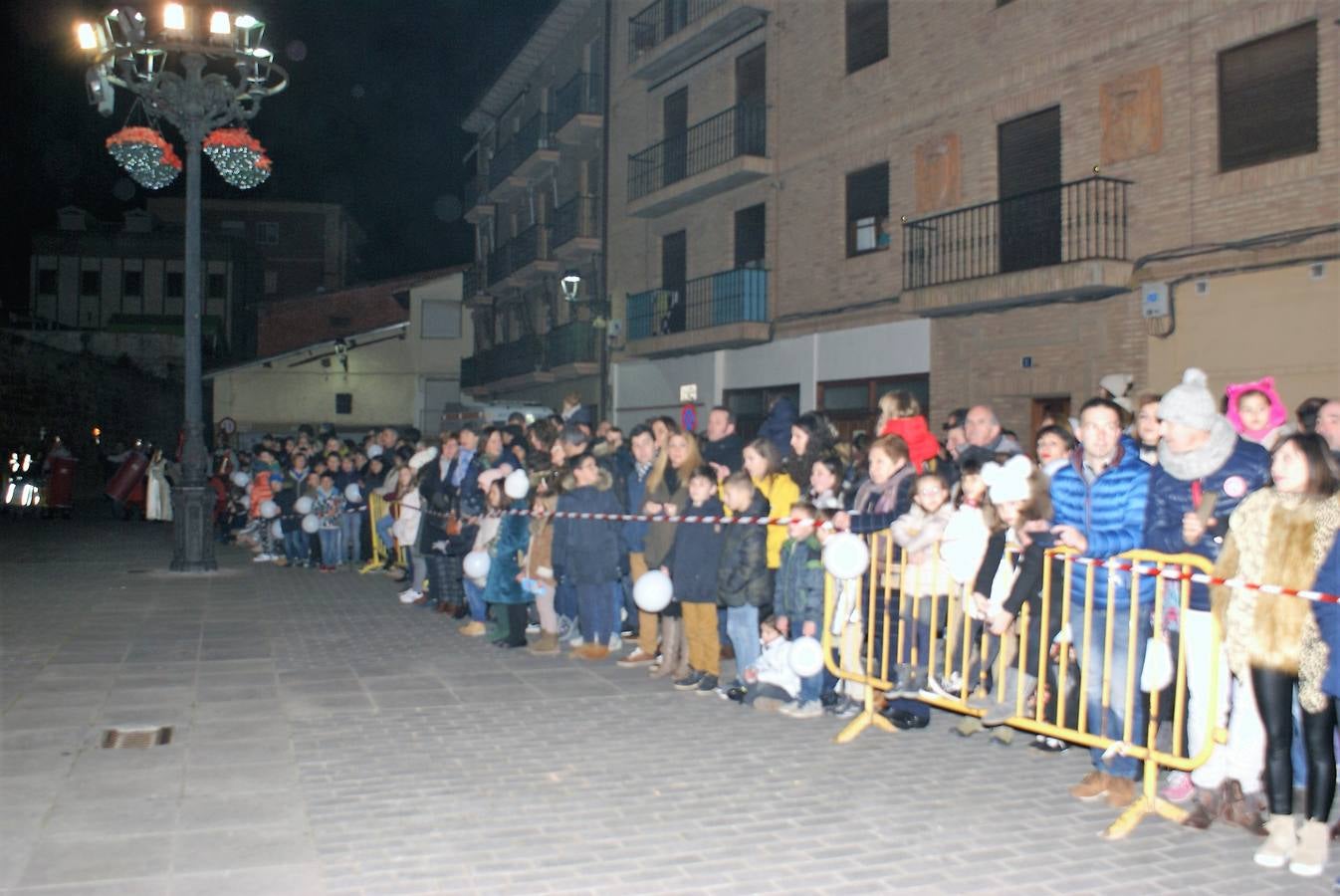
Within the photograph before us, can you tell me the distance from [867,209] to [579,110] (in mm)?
13268

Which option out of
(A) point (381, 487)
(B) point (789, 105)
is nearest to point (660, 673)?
(A) point (381, 487)

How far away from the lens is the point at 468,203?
43.5 meters

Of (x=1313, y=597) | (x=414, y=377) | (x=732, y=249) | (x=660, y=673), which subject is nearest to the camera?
(x=1313, y=597)

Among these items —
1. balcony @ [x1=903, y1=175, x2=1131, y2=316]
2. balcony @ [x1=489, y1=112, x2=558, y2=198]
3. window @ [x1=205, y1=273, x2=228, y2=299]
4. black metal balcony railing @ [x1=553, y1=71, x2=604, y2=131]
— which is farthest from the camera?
window @ [x1=205, y1=273, x2=228, y2=299]

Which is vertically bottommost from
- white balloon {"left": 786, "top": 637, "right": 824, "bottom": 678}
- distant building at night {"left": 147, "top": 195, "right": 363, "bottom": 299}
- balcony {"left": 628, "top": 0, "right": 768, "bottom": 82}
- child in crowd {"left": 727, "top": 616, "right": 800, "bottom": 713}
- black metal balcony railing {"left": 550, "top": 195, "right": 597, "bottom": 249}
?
child in crowd {"left": 727, "top": 616, "right": 800, "bottom": 713}

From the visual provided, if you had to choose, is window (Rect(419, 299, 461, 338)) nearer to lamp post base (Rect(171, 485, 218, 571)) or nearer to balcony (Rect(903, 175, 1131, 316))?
balcony (Rect(903, 175, 1131, 316))

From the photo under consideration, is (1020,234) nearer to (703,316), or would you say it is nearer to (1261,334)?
(1261,334)

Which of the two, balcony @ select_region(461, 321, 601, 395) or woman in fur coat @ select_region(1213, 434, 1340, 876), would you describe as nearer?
woman in fur coat @ select_region(1213, 434, 1340, 876)

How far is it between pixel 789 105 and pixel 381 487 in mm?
10788

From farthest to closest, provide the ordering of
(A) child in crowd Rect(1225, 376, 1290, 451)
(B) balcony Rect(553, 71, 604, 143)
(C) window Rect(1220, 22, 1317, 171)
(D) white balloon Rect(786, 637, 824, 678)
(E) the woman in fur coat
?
1. (B) balcony Rect(553, 71, 604, 143)
2. (C) window Rect(1220, 22, 1317, 171)
3. (D) white balloon Rect(786, 637, 824, 678)
4. (A) child in crowd Rect(1225, 376, 1290, 451)
5. (E) the woman in fur coat

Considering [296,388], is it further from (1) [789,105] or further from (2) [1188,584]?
(2) [1188,584]

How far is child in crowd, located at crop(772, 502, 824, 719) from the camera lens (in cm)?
731

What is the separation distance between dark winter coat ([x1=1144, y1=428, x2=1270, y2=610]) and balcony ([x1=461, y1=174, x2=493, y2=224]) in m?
36.4

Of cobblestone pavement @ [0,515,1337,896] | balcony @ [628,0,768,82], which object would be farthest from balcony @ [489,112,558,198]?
cobblestone pavement @ [0,515,1337,896]
